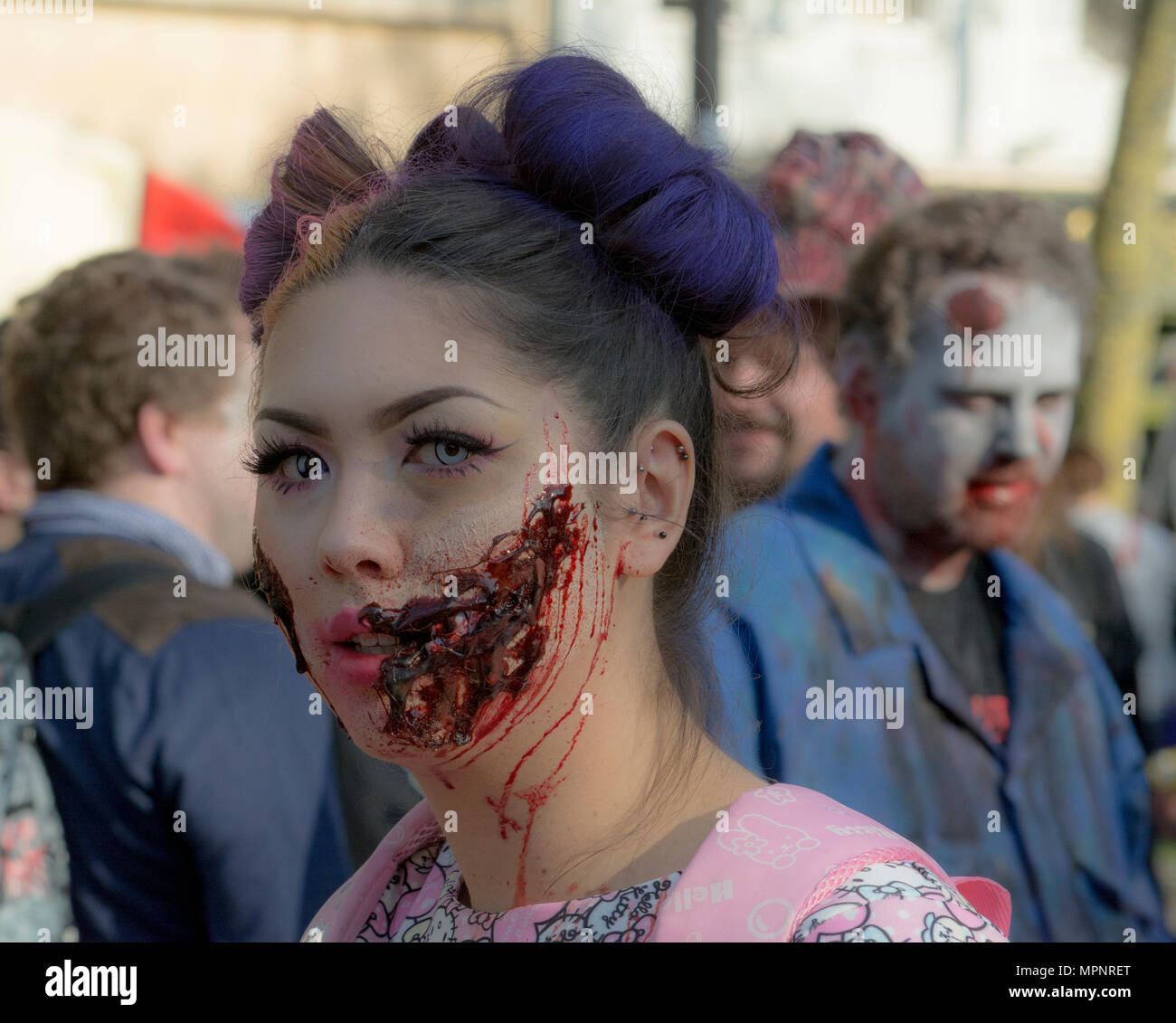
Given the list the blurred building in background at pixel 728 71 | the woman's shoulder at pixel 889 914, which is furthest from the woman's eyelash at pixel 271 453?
the blurred building in background at pixel 728 71

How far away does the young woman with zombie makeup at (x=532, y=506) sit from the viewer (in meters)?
1.45

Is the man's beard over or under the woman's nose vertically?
over

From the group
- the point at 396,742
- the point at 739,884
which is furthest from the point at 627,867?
the point at 396,742

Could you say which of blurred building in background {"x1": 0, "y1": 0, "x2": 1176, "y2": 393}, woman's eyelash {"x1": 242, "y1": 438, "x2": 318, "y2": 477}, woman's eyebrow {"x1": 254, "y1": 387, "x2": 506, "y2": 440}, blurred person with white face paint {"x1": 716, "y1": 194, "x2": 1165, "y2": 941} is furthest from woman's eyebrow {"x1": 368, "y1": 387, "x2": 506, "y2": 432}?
blurred building in background {"x1": 0, "y1": 0, "x2": 1176, "y2": 393}

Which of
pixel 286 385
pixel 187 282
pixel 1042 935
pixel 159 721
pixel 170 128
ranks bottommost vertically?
pixel 1042 935

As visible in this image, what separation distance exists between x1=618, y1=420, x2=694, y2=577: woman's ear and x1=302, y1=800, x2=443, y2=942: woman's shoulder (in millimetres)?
546

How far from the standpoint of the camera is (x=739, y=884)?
4.51 ft

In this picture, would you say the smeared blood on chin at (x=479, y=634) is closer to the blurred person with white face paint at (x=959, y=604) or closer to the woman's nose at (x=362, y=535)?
the woman's nose at (x=362, y=535)

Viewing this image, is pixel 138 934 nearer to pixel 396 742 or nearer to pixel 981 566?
pixel 396 742

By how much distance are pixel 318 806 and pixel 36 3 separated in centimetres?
501

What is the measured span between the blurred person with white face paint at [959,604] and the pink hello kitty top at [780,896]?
1.17 meters

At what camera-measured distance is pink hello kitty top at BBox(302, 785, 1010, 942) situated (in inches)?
52.2

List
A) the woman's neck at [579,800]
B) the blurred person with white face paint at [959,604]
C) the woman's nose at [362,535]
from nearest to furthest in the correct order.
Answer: the woman's nose at [362,535] < the woman's neck at [579,800] < the blurred person with white face paint at [959,604]

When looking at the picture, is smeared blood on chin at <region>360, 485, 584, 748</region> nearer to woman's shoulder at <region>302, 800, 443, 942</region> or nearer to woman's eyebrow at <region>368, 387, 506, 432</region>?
woman's eyebrow at <region>368, 387, 506, 432</region>
